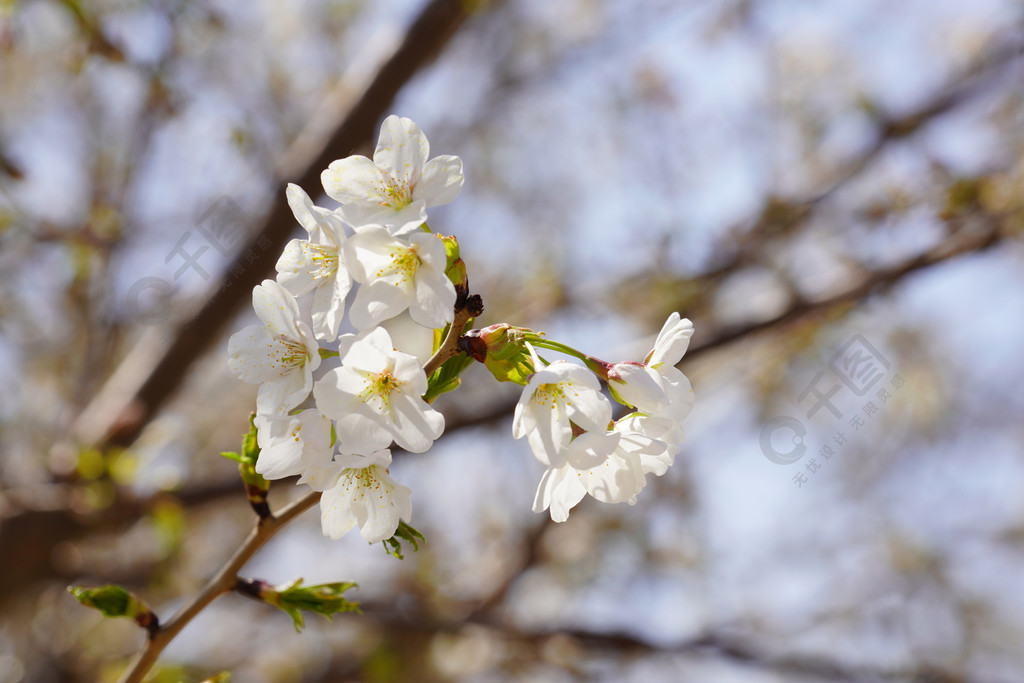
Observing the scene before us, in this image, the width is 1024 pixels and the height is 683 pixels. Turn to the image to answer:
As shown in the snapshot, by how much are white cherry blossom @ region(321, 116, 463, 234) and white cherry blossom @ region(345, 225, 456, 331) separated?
10cm

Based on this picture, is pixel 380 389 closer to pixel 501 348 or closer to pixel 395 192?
pixel 501 348

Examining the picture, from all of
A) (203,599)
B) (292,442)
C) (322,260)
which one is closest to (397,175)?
(322,260)

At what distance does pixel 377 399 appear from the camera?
2.56 ft

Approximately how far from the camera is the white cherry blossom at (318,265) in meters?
0.81

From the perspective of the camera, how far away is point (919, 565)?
474cm

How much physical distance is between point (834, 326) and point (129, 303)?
3431 millimetres

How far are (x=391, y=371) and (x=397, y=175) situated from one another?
11.0 inches

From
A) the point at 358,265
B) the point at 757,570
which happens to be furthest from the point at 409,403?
the point at 757,570

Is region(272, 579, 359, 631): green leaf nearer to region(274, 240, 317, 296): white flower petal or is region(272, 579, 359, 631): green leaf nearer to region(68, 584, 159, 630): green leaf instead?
region(68, 584, 159, 630): green leaf

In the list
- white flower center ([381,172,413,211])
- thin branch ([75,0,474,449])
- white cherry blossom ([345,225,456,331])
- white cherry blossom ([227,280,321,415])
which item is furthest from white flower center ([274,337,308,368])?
thin branch ([75,0,474,449])

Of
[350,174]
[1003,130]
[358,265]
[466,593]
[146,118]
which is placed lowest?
[358,265]

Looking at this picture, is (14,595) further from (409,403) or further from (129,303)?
(409,403)

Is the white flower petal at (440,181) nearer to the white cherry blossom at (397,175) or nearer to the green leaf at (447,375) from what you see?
the white cherry blossom at (397,175)

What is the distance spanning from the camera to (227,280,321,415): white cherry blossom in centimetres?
80
